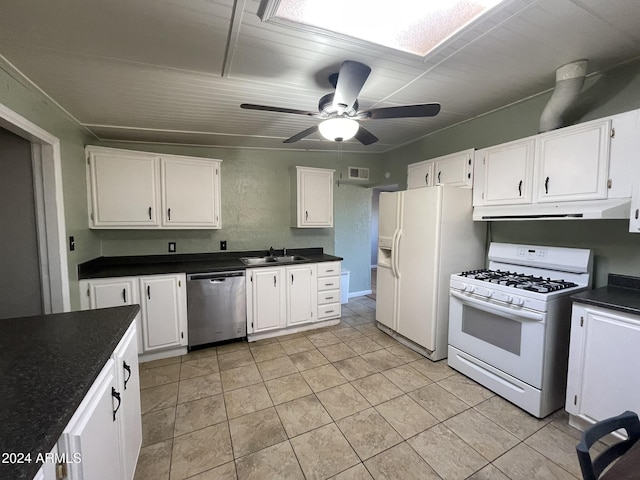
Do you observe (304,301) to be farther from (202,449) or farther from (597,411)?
(597,411)

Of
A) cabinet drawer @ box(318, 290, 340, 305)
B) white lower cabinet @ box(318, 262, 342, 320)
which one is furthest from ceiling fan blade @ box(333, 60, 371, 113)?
cabinet drawer @ box(318, 290, 340, 305)

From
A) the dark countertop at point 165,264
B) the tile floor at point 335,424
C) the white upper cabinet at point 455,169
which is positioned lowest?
the tile floor at point 335,424

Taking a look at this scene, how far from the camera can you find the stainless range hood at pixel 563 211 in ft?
5.71

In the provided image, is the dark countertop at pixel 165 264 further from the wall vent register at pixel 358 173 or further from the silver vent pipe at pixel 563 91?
the silver vent pipe at pixel 563 91

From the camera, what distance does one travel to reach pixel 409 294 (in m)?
2.95

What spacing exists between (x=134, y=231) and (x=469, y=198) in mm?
3777

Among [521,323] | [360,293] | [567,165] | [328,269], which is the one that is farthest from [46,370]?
[360,293]

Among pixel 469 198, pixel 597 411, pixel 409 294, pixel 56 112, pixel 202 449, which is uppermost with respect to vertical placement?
pixel 56 112

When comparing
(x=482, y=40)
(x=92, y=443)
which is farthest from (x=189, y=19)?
(x=92, y=443)

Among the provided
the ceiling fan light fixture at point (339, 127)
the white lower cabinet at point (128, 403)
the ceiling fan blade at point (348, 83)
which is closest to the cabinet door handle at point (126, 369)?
the white lower cabinet at point (128, 403)

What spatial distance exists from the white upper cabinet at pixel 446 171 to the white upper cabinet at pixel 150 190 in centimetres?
245

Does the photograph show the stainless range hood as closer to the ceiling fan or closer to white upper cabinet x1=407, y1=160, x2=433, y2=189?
white upper cabinet x1=407, y1=160, x2=433, y2=189

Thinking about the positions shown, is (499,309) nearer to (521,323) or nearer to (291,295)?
(521,323)

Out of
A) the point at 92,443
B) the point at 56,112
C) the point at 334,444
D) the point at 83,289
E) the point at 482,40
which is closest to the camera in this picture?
the point at 92,443
